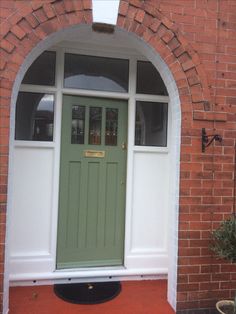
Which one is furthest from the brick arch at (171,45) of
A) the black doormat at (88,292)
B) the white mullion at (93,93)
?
the black doormat at (88,292)

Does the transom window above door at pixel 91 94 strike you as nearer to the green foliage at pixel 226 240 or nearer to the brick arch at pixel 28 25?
the brick arch at pixel 28 25

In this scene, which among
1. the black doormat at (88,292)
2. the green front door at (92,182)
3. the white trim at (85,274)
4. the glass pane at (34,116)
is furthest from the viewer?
the green front door at (92,182)

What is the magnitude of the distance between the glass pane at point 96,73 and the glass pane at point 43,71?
0.16 m

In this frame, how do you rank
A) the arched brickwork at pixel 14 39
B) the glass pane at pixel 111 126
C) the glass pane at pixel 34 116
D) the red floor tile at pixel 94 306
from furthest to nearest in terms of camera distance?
1. the glass pane at pixel 111 126
2. the glass pane at pixel 34 116
3. the red floor tile at pixel 94 306
4. the arched brickwork at pixel 14 39

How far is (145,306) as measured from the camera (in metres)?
3.24

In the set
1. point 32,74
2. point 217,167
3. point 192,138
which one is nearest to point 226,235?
point 217,167

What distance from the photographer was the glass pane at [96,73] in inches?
149

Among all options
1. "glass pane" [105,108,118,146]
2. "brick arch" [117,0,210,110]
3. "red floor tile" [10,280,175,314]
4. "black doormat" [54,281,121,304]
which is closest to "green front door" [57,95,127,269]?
"glass pane" [105,108,118,146]

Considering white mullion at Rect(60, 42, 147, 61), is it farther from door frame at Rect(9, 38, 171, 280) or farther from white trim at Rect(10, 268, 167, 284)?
white trim at Rect(10, 268, 167, 284)

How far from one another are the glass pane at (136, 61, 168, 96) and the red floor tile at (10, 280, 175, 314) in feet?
7.39

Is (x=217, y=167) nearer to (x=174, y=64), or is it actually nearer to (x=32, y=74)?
(x=174, y=64)

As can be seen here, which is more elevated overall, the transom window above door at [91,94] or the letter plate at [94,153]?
the transom window above door at [91,94]

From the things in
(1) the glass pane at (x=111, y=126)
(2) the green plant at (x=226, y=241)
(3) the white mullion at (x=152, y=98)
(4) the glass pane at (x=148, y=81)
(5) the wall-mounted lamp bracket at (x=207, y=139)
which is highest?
(4) the glass pane at (x=148, y=81)

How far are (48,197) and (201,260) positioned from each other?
1.74 meters
